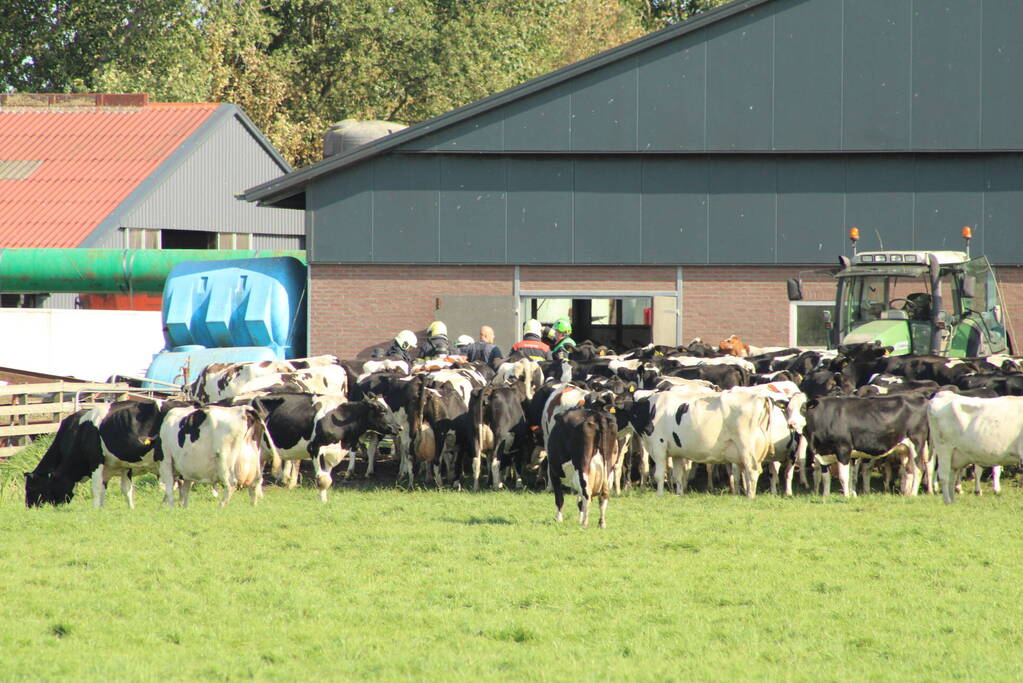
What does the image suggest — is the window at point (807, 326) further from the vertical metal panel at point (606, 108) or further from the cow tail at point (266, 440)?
the cow tail at point (266, 440)

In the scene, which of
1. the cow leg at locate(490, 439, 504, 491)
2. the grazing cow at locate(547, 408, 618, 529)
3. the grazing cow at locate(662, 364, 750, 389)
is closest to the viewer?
the grazing cow at locate(547, 408, 618, 529)

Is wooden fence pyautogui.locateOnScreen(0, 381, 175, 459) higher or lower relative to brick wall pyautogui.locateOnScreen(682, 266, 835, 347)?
lower

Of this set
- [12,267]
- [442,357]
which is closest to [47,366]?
[12,267]

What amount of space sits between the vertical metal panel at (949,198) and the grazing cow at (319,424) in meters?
15.0

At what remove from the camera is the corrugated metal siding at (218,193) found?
41.7 meters

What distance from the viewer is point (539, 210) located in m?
28.2

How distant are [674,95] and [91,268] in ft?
47.8

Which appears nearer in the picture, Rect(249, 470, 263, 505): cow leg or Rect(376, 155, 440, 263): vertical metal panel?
Rect(249, 470, 263, 505): cow leg

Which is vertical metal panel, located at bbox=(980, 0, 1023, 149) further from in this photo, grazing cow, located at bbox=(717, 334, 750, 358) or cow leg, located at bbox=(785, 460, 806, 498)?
cow leg, located at bbox=(785, 460, 806, 498)

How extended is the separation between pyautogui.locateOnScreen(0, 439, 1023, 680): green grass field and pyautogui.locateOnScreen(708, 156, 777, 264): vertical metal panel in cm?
1347

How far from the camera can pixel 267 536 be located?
12.9 metres

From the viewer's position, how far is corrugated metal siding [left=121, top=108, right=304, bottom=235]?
4166 cm

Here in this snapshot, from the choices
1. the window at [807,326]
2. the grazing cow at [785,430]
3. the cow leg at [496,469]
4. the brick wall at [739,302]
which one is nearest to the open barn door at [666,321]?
the brick wall at [739,302]

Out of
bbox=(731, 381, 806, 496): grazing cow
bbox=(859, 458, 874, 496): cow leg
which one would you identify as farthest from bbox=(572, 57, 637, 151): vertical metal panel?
bbox=(859, 458, 874, 496): cow leg
